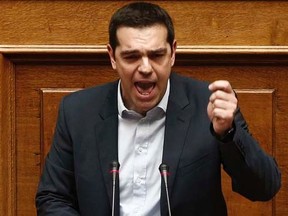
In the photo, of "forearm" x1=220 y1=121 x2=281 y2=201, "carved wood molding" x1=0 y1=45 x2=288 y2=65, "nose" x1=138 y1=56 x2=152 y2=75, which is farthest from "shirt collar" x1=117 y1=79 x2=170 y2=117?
"carved wood molding" x1=0 y1=45 x2=288 y2=65

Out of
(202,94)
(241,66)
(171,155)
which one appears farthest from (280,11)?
(171,155)

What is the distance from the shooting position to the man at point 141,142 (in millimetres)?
2631

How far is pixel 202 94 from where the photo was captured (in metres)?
2.74

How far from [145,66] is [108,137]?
267mm

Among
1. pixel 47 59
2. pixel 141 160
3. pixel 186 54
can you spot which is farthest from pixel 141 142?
pixel 47 59

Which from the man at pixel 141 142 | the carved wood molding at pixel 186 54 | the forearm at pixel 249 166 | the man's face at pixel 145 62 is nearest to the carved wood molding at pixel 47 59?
the carved wood molding at pixel 186 54

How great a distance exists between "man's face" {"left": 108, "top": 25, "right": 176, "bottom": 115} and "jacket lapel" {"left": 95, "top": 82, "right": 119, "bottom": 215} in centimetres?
11

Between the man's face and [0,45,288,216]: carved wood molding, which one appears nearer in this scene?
the man's face

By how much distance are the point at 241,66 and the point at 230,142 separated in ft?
2.70

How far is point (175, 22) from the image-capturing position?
3213 millimetres

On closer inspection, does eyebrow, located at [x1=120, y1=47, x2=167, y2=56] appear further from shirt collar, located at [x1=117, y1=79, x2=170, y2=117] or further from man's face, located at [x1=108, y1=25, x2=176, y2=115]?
shirt collar, located at [x1=117, y1=79, x2=170, y2=117]

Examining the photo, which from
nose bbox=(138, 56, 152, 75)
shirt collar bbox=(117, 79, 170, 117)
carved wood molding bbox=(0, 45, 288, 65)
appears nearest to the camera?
nose bbox=(138, 56, 152, 75)

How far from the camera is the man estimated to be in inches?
104

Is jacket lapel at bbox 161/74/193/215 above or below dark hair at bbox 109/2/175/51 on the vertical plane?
below
